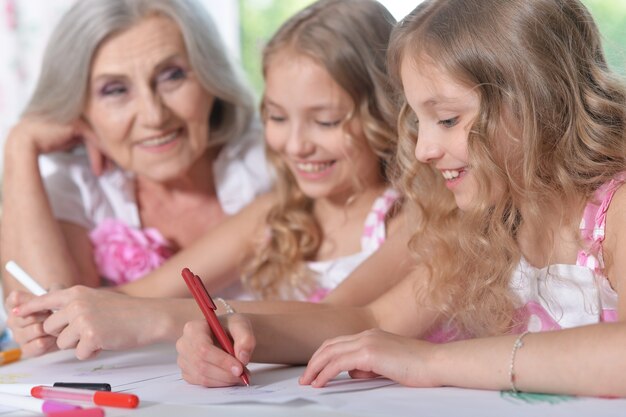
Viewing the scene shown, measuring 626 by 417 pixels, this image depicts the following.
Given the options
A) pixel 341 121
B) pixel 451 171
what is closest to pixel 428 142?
pixel 451 171

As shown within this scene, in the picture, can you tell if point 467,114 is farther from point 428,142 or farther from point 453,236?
point 453,236

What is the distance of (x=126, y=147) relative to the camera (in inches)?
75.9

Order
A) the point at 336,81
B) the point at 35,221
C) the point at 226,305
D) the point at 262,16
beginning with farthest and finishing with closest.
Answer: the point at 262,16
the point at 35,221
the point at 336,81
the point at 226,305

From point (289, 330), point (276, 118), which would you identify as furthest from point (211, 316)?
point (276, 118)

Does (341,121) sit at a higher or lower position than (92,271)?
higher

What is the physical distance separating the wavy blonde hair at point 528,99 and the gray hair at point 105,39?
72 centimetres

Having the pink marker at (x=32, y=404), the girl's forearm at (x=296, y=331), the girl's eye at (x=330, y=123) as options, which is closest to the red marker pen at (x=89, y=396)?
the pink marker at (x=32, y=404)

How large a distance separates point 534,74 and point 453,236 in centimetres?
27

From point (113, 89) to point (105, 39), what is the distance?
0.10m

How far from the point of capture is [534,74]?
1.19 m

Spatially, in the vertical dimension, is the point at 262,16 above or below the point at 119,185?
above

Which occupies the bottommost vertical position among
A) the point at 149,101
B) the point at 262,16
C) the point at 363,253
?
the point at 363,253

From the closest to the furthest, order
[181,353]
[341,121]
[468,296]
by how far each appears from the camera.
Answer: [181,353] < [468,296] < [341,121]

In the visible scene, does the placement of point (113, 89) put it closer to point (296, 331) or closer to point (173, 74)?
point (173, 74)
